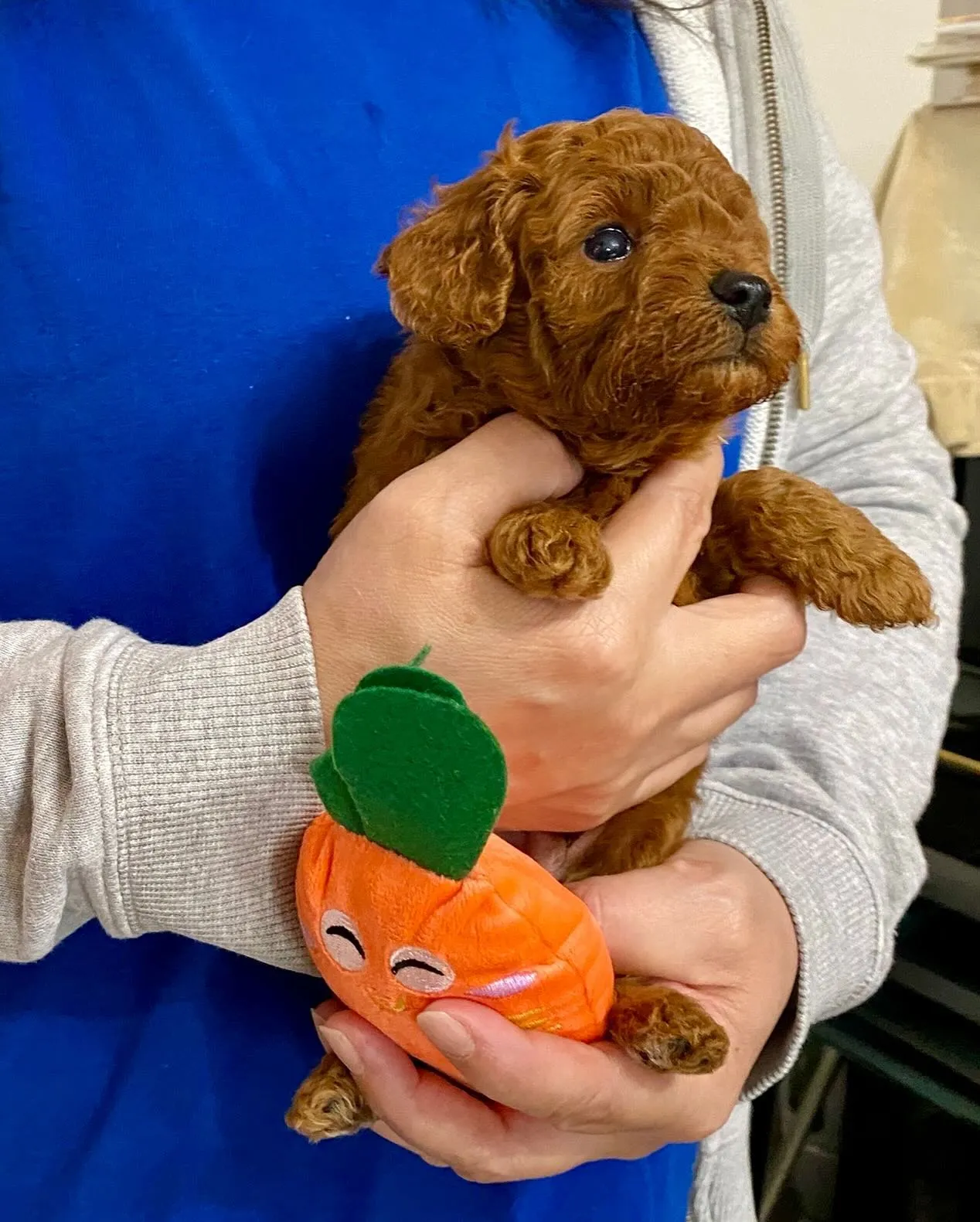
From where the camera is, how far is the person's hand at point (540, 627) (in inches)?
30.7

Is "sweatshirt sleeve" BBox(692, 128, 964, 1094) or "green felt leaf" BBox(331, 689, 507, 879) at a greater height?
"green felt leaf" BBox(331, 689, 507, 879)

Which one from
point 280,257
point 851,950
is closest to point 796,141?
point 280,257

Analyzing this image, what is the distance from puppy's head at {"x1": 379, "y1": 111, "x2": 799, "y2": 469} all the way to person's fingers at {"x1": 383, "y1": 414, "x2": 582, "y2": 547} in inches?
1.2

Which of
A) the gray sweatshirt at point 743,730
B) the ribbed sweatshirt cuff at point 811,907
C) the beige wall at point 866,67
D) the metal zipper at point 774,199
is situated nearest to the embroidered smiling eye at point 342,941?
the gray sweatshirt at point 743,730

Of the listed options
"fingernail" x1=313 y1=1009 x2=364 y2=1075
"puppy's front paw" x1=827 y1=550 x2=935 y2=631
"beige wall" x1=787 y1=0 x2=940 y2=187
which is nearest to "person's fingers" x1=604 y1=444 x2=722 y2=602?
"puppy's front paw" x1=827 y1=550 x2=935 y2=631

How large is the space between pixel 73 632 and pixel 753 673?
0.61 meters

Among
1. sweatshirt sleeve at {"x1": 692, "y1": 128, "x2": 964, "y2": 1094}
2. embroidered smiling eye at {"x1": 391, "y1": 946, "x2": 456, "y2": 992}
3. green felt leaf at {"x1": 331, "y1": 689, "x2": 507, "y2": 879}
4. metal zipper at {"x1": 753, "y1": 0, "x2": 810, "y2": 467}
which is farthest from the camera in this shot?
metal zipper at {"x1": 753, "y1": 0, "x2": 810, "y2": 467}

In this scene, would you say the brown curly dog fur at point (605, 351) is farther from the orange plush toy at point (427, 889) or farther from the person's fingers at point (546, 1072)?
the orange plush toy at point (427, 889)

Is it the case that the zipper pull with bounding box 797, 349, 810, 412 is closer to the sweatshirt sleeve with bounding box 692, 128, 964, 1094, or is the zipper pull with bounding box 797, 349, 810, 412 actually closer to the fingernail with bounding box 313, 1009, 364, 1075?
the sweatshirt sleeve with bounding box 692, 128, 964, 1094

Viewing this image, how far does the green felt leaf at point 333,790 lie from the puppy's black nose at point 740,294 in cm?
47

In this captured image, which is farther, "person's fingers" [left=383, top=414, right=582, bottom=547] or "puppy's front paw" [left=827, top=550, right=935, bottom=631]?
"puppy's front paw" [left=827, top=550, right=935, bottom=631]

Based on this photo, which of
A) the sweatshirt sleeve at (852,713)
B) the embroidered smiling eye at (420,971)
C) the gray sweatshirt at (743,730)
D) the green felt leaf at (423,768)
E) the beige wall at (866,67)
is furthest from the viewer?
the beige wall at (866,67)

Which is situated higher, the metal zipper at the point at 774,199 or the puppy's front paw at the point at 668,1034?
the metal zipper at the point at 774,199

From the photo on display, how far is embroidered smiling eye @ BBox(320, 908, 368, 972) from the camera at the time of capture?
69 centimetres
